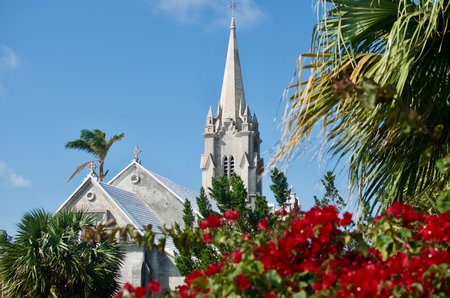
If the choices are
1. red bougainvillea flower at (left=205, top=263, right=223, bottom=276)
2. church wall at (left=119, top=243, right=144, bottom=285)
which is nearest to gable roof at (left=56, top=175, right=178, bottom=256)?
church wall at (left=119, top=243, right=144, bottom=285)

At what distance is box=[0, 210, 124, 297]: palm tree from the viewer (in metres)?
14.9

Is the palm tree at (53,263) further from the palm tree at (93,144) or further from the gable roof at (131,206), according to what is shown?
the palm tree at (93,144)

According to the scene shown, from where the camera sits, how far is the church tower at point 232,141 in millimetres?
44312

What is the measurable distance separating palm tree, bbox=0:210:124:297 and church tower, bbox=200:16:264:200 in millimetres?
27387

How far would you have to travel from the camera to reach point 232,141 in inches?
1799

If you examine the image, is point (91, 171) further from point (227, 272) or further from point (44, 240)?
point (227, 272)

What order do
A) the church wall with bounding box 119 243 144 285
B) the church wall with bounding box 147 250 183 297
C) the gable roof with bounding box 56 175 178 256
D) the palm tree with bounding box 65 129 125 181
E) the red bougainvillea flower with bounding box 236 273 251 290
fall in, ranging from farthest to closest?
1. the palm tree with bounding box 65 129 125 181
2. the gable roof with bounding box 56 175 178 256
3. the church wall with bounding box 147 250 183 297
4. the church wall with bounding box 119 243 144 285
5. the red bougainvillea flower with bounding box 236 273 251 290

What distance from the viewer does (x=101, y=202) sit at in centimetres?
3127

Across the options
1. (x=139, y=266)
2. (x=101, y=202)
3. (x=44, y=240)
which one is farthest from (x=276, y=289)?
(x=101, y=202)

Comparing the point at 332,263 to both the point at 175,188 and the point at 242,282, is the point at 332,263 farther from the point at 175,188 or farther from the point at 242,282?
the point at 175,188

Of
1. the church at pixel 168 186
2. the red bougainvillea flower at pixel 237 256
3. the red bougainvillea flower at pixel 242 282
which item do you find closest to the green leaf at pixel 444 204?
the red bougainvillea flower at pixel 237 256

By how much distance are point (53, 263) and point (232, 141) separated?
3102cm

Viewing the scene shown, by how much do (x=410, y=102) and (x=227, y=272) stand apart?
3.16 m

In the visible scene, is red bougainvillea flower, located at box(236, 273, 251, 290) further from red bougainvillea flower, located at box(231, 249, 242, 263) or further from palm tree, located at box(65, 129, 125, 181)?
palm tree, located at box(65, 129, 125, 181)
